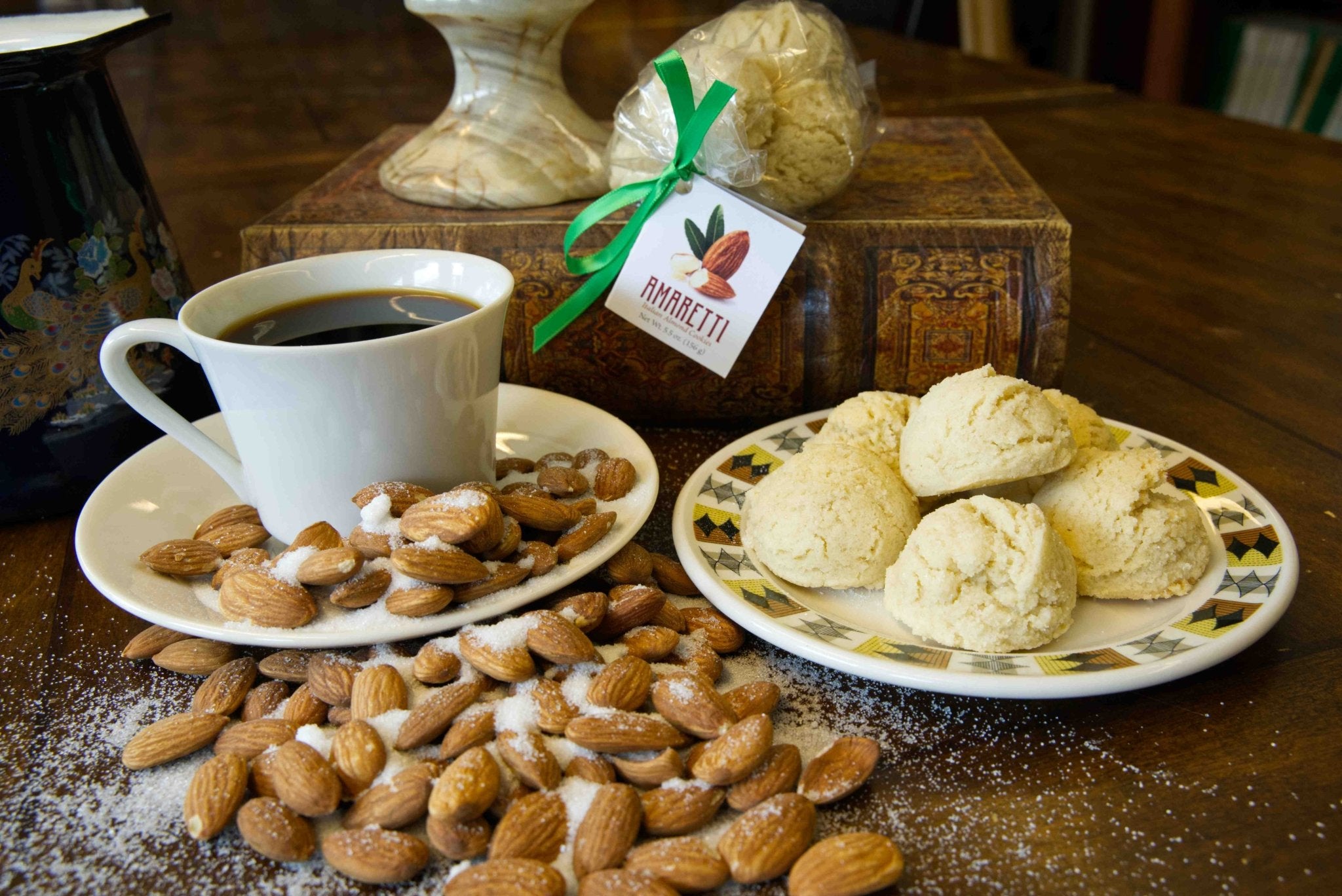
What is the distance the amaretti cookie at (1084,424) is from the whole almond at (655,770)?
1.24ft

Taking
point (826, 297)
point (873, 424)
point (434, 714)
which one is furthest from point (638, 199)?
point (434, 714)

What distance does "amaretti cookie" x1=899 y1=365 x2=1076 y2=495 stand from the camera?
679mm

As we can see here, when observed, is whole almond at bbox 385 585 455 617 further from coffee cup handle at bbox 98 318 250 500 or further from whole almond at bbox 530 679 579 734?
coffee cup handle at bbox 98 318 250 500

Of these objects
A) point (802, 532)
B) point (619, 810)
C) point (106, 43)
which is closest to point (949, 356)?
point (802, 532)

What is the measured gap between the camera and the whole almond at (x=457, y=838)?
522mm

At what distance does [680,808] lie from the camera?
543mm

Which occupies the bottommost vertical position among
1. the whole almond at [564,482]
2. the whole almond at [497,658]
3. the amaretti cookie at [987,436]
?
the whole almond at [497,658]

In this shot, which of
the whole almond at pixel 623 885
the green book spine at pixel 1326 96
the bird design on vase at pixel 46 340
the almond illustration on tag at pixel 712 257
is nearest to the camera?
the whole almond at pixel 623 885

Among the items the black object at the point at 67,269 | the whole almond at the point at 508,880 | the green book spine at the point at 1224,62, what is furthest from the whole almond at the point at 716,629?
the green book spine at the point at 1224,62

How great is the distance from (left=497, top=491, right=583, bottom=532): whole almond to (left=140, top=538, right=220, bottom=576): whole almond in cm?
20

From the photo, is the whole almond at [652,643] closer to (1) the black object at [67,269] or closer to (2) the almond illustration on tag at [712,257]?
(2) the almond illustration on tag at [712,257]

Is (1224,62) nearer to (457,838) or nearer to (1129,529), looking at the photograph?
(1129,529)

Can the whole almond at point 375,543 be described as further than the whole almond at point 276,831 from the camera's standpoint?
Yes

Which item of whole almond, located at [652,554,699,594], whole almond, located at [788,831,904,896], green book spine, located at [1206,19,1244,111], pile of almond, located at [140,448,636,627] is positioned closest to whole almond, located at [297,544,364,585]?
pile of almond, located at [140,448,636,627]
